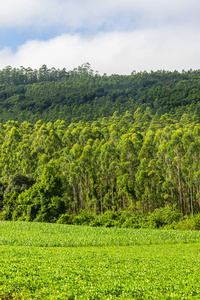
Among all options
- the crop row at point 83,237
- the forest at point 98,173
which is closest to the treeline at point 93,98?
the forest at point 98,173

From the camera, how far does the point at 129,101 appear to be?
129m

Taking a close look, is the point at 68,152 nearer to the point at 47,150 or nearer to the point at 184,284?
the point at 47,150

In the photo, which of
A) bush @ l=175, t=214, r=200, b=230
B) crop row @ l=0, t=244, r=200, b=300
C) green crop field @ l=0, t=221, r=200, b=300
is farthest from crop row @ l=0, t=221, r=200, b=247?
crop row @ l=0, t=244, r=200, b=300

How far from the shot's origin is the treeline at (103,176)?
152 ft

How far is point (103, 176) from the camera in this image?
199ft

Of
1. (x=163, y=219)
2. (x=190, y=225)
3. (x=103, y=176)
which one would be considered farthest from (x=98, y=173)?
(x=190, y=225)

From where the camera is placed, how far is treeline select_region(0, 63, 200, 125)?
372ft

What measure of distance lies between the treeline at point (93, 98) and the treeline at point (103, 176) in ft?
132

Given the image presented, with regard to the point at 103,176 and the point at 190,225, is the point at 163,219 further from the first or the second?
the point at 103,176

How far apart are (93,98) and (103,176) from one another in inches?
3351

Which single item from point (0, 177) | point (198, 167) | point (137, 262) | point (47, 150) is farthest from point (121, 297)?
point (0, 177)

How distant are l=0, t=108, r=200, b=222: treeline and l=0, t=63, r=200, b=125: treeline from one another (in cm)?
4027

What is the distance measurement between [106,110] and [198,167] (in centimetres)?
7121

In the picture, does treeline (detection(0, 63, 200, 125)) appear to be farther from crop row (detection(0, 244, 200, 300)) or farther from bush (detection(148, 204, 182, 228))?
crop row (detection(0, 244, 200, 300))
